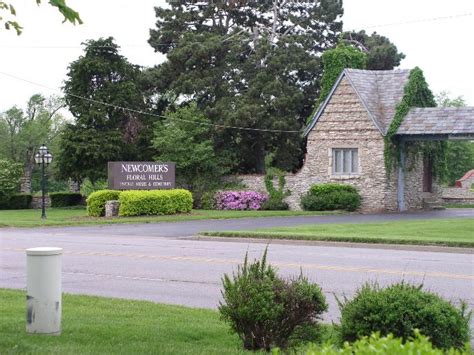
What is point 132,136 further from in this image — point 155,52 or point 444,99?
point 444,99

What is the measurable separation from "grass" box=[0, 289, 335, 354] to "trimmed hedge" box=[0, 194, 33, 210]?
45.4 metres

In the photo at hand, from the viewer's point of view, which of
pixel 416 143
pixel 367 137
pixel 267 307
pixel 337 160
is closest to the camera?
pixel 267 307

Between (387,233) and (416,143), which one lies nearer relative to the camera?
(387,233)

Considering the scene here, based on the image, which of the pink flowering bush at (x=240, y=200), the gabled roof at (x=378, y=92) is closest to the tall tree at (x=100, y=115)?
the pink flowering bush at (x=240, y=200)

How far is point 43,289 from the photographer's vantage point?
723 cm

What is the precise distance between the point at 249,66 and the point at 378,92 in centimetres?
1103

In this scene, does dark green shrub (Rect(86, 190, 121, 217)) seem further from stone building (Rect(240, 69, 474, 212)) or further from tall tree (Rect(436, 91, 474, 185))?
tall tree (Rect(436, 91, 474, 185))

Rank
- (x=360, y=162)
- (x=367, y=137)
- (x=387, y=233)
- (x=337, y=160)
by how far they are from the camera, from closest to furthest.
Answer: (x=387, y=233) → (x=367, y=137) → (x=360, y=162) → (x=337, y=160)

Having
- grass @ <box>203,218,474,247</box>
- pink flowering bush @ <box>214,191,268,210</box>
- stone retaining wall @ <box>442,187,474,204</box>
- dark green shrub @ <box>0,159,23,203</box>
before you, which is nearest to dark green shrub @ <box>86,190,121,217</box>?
pink flowering bush @ <box>214,191,268,210</box>

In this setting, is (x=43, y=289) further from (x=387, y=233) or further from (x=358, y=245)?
(x=387, y=233)

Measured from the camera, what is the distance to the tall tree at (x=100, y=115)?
49.4 metres

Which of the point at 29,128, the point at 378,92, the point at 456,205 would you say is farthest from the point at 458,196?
the point at 29,128

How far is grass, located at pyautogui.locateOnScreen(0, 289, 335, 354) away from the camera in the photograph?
6891mm

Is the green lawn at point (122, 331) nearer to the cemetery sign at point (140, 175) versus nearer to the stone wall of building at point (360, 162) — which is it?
the cemetery sign at point (140, 175)
